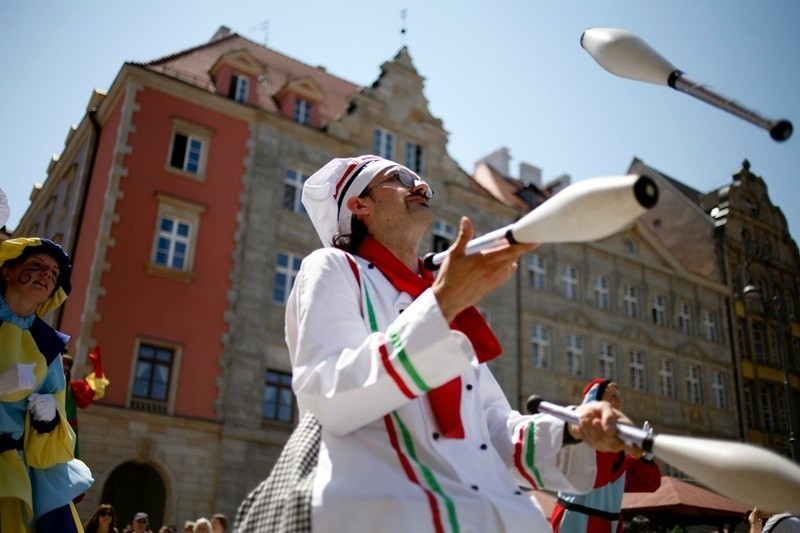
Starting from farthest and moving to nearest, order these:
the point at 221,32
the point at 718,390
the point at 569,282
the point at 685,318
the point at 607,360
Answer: the point at 685,318, the point at 718,390, the point at 221,32, the point at 569,282, the point at 607,360

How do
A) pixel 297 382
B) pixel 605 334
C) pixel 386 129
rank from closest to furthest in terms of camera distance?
pixel 297 382, pixel 386 129, pixel 605 334

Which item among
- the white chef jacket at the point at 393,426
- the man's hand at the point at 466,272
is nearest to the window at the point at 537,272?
the white chef jacket at the point at 393,426

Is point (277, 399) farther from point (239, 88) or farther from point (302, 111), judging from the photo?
point (239, 88)

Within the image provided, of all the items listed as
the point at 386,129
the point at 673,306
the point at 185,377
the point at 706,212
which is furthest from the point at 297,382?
the point at 706,212

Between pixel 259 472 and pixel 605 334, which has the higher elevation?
pixel 605 334

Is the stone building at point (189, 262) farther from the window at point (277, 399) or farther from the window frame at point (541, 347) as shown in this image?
the window frame at point (541, 347)

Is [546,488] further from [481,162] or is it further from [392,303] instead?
[481,162]

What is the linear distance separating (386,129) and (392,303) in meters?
22.3

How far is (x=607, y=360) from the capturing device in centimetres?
2772

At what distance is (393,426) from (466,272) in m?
0.54

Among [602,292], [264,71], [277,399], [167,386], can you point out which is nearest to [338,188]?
[167,386]

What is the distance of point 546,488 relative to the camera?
270cm

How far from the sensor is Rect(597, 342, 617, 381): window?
27.4 m

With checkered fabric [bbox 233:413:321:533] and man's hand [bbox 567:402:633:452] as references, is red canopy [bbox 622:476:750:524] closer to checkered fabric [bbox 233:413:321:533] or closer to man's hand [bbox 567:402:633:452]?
man's hand [bbox 567:402:633:452]
